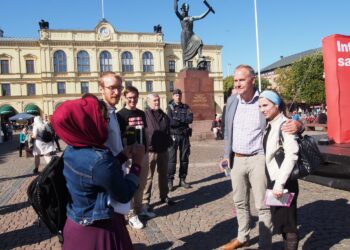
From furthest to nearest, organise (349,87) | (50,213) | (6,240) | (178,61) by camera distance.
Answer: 1. (178,61)
2. (349,87)
3. (6,240)
4. (50,213)

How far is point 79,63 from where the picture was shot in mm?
57719

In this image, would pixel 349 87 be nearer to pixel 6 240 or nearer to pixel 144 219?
pixel 144 219

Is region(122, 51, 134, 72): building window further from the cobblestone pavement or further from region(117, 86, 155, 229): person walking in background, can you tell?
region(117, 86, 155, 229): person walking in background

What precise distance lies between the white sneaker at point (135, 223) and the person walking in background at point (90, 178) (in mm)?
2660

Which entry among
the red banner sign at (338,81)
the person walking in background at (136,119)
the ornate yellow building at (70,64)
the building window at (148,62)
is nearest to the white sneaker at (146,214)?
the person walking in background at (136,119)

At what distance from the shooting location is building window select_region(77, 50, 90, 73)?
5761 cm

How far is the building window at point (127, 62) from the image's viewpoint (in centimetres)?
5988

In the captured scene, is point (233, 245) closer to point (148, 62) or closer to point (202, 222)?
point (202, 222)

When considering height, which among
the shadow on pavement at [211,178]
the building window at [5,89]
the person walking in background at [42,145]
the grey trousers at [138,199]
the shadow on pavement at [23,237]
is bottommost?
the shadow on pavement at [23,237]

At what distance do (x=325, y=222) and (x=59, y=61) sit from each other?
56.4 meters

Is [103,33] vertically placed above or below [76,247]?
above

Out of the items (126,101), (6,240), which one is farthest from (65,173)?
(6,240)

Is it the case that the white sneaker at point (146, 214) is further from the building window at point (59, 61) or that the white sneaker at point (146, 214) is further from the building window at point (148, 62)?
the building window at point (148, 62)

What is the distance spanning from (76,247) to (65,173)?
17.1 inches
